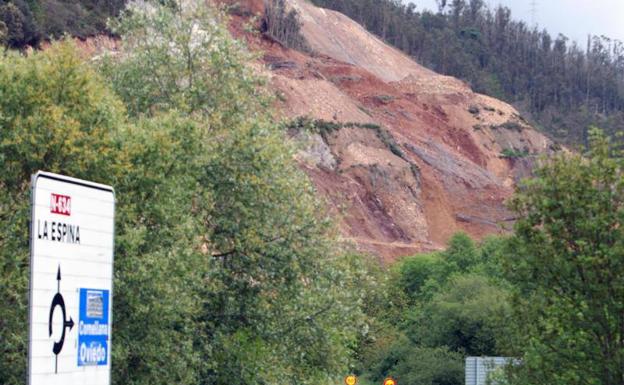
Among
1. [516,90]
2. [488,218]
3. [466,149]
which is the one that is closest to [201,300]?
[488,218]

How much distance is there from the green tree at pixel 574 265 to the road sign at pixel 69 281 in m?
8.74

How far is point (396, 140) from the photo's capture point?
108 m

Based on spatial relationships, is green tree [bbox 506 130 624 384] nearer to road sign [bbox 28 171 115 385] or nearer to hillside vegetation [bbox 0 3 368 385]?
hillside vegetation [bbox 0 3 368 385]

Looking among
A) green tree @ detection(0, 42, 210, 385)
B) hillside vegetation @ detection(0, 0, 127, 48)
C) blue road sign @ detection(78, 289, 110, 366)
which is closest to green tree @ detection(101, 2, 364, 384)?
green tree @ detection(0, 42, 210, 385)

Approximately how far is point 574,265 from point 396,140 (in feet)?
302

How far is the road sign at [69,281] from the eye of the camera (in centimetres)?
730

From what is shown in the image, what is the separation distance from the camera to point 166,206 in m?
19.3

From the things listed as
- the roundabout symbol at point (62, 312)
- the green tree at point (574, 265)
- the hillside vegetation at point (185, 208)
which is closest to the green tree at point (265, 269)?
the hillside vegetation at point (185, 208)

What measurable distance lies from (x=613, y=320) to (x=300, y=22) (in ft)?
363

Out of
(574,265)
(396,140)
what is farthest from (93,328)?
(396,140)

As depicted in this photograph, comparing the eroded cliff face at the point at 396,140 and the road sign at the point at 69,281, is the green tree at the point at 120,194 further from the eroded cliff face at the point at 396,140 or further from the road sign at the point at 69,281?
A: the eroded cliff face at the point at 396,140

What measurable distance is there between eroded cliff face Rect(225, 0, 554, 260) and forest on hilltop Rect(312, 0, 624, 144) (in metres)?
18.8

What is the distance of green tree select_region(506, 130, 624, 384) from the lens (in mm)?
15500

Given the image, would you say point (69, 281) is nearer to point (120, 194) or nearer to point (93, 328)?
point (93, 328)
